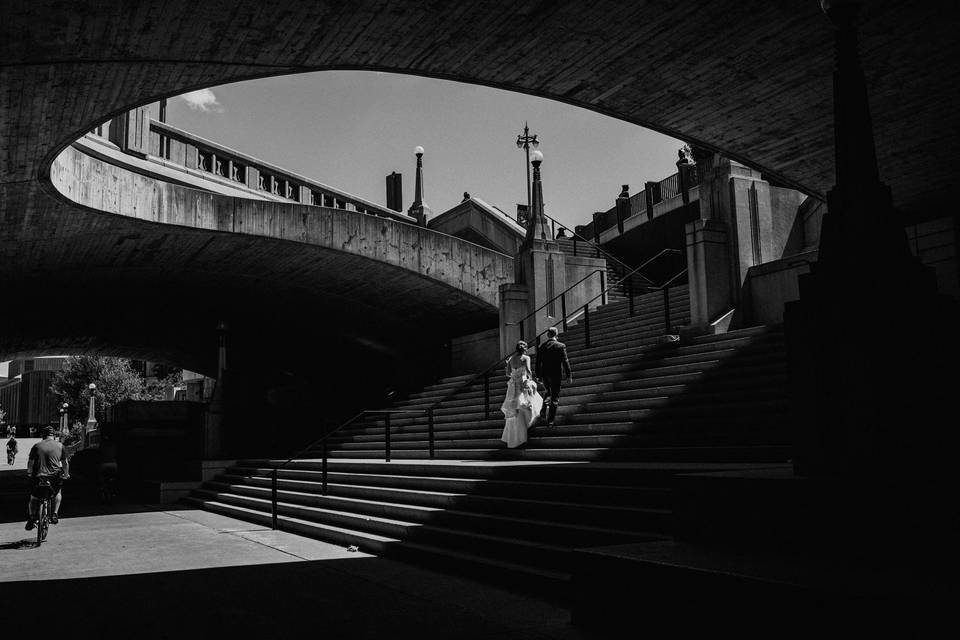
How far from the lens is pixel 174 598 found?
7035 millimetres

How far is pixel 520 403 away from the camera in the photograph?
12641 mm

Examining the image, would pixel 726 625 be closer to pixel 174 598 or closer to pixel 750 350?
pixel 174 598

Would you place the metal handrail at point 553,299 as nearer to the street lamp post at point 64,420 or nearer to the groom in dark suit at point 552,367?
the groom in dark suit at point 552,367

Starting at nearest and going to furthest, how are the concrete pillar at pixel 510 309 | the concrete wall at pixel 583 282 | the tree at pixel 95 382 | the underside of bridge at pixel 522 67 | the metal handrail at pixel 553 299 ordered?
1. the underside of bridge at pixel 522 67
2. the metal handrail at pixel 553 299
3. the concrete pillar at pixel 510 309
4. the concrete wall at pixel 583 282
5. the tree at pixel 95 382

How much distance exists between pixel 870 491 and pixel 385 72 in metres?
8.37

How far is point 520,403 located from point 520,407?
0.06 metres

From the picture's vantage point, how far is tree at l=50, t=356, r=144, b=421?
5188cm

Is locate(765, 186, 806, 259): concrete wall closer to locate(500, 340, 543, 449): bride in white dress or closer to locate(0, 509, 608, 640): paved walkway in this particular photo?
locate(500, 340, 543, 449): bride in white dress

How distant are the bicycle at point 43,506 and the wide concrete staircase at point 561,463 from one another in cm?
311

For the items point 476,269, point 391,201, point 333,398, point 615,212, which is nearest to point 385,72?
point 476,269

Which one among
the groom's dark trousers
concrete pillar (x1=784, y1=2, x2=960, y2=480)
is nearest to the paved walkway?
concrete pillar (x1=784, y1=2, x2=960, y2=480)

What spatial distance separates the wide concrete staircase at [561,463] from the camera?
25.4 ft

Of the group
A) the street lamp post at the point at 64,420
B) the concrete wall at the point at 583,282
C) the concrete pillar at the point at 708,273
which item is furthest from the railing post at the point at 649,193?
the street lamp post at the point at 64,420

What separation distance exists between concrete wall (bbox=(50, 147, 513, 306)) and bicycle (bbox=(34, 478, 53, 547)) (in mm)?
5087
